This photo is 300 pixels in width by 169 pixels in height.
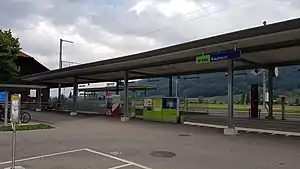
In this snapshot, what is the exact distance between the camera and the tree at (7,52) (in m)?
17.3

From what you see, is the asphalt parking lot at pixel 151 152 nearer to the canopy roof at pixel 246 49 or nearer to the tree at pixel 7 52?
the canopy roof at pixel 246 49

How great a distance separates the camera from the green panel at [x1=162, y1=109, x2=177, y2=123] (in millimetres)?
21125

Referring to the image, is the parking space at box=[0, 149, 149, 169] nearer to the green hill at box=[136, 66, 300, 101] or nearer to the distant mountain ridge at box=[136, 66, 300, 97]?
the green hill at box=[136, 66, 300, 101]

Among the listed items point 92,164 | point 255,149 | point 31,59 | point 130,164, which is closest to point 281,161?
point 255,149

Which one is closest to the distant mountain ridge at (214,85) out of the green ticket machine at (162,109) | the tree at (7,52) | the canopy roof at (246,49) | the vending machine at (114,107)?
the vending machine at (114,107)

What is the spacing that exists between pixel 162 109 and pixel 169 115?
2.86 feet

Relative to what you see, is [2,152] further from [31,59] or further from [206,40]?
[31,59]

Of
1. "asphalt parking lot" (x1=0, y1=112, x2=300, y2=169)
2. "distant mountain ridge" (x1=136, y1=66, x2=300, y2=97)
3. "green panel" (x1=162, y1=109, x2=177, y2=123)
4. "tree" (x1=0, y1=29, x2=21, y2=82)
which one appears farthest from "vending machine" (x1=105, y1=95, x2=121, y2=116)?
"distant mountain ridge" (x1=136, y1=66, x2=300, y2=97)

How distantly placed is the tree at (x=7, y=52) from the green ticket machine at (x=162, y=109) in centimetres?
955

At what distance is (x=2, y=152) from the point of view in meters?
9.52

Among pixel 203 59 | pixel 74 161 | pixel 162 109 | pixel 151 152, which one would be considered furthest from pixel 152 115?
pixel 74 161

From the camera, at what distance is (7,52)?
17.5 meters

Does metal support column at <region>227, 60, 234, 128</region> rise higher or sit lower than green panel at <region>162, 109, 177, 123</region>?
higher

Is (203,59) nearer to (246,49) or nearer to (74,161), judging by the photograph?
(246,49)
